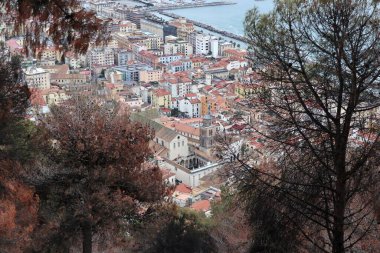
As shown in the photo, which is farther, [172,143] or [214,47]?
[214,47]

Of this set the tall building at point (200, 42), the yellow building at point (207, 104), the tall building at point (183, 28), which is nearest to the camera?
the yellow building at point (207, 104)

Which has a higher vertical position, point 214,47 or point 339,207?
point 339,207

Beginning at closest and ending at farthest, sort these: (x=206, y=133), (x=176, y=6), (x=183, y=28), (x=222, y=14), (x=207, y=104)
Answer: (x=206, y=133) → (x=207, y=104) → (x=183, y=28) → (x=222, y=14) → (x=176, y=6)

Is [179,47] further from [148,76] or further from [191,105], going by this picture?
[191,105]

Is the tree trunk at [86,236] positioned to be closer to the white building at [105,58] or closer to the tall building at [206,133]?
the tall building at [206,133]

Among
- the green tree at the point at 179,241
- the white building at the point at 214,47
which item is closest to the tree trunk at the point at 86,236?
the green tree at the point at 179,241

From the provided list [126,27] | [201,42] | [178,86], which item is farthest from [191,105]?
[126,27]

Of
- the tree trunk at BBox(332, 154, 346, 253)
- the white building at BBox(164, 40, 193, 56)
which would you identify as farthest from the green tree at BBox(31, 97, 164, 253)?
the white building at BBox(164, 40, 193, 56)

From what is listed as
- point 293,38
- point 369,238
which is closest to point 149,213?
point 369,238
